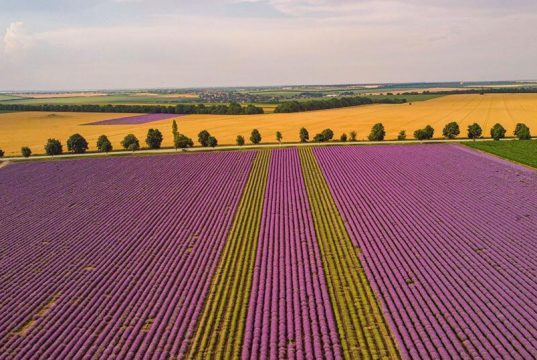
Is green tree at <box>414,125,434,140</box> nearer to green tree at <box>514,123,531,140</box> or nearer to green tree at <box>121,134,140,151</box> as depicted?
green tree at <box>514,123,531,140</box>

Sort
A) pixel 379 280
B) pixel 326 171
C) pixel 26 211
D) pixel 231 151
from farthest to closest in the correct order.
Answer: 1. pixel 231 151
2. pixel 326 171
3. pixel 26 211
4. pixel 379 280

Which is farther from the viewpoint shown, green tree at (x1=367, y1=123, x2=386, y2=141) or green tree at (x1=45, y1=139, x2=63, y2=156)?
green tree at (x1=367, y1=123, x2=386, y2=141)

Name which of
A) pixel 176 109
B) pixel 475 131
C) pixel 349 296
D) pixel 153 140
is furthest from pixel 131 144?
pixel 176 109

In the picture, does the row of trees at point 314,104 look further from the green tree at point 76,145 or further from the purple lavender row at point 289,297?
the purple lavender row at point 289,297

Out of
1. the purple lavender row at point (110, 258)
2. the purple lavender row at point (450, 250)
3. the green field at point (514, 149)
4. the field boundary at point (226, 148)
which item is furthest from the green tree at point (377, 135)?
the purple lavender row at point (110, 258)

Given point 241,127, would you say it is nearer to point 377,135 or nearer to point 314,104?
point 377,135

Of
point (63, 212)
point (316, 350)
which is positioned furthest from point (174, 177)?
point (316, 350)

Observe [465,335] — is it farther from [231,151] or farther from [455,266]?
[231,151]

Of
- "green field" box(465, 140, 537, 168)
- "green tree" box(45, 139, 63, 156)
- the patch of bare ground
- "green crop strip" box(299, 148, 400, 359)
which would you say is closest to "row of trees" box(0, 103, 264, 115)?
"green tree" box(45, 139, 63, 156)

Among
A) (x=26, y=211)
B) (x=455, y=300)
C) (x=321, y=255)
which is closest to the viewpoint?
(x=455, y=300)
